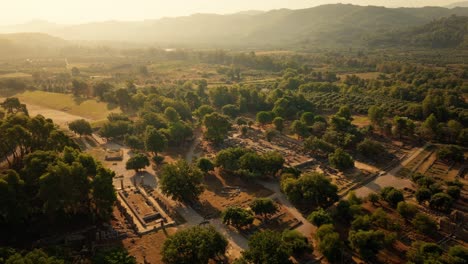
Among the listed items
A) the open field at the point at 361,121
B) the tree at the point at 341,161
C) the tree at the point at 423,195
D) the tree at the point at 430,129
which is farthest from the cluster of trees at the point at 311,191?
the open field at the point at 361,121

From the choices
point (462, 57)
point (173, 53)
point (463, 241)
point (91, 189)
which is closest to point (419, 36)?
point (462, 57)

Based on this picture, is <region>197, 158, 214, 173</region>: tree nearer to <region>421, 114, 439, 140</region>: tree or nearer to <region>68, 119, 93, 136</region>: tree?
<region>68, 119, 93, 136</region>: tree

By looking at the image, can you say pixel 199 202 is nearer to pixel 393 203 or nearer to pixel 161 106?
pixel 393 203

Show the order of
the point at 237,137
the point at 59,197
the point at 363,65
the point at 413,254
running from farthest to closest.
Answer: the point at 363,65
the point at 237,137
the point at 59,197
the point at 413,254

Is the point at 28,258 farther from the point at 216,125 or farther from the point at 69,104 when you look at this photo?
the point at 69,104

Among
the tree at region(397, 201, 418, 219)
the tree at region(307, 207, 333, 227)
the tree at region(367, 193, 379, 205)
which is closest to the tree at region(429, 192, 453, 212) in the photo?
the tree at region(397, 201, 418, 219)
